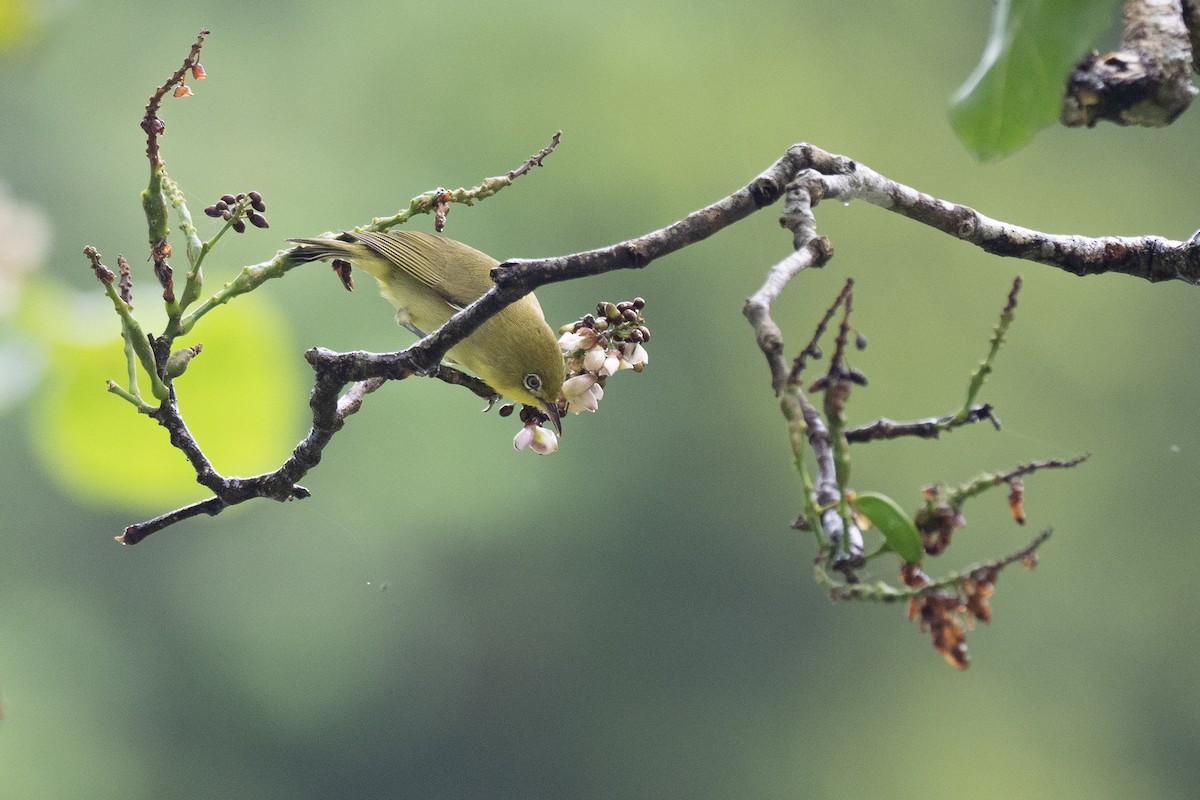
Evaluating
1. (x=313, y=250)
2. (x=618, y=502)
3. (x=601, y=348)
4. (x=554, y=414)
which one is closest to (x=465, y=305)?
(x=554, y=414)

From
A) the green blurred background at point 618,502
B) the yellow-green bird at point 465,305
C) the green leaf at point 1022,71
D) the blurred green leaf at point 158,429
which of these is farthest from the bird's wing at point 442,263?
the green blurred background at point 618,502

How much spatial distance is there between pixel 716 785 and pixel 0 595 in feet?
15.1

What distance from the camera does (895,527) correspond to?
0.80m

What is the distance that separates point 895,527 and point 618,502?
6.81 metres

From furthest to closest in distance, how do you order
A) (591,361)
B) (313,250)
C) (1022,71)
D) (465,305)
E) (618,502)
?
(618,502) < (465,305) < (313,250) < (591,361) < (1022,71)

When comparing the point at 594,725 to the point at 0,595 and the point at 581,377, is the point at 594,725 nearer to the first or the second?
the point at 0,595

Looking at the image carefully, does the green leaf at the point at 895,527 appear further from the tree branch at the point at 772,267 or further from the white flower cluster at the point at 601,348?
the white flower cluster at the point at 601,348

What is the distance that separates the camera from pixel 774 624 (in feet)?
25.3

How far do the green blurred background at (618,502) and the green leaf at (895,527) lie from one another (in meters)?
5.78

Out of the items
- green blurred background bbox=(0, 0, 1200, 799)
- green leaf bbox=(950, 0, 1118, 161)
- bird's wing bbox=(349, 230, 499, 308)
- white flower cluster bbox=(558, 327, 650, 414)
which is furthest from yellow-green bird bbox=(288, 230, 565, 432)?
green blurred background bbox=(0, 0, 1200, 799)

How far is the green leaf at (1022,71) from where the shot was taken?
1.55 feet

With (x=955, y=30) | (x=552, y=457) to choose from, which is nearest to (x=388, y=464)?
(x=552, y=457)

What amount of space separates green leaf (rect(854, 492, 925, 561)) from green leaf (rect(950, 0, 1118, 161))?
0.31m

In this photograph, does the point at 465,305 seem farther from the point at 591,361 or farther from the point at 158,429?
the point at 591,361
